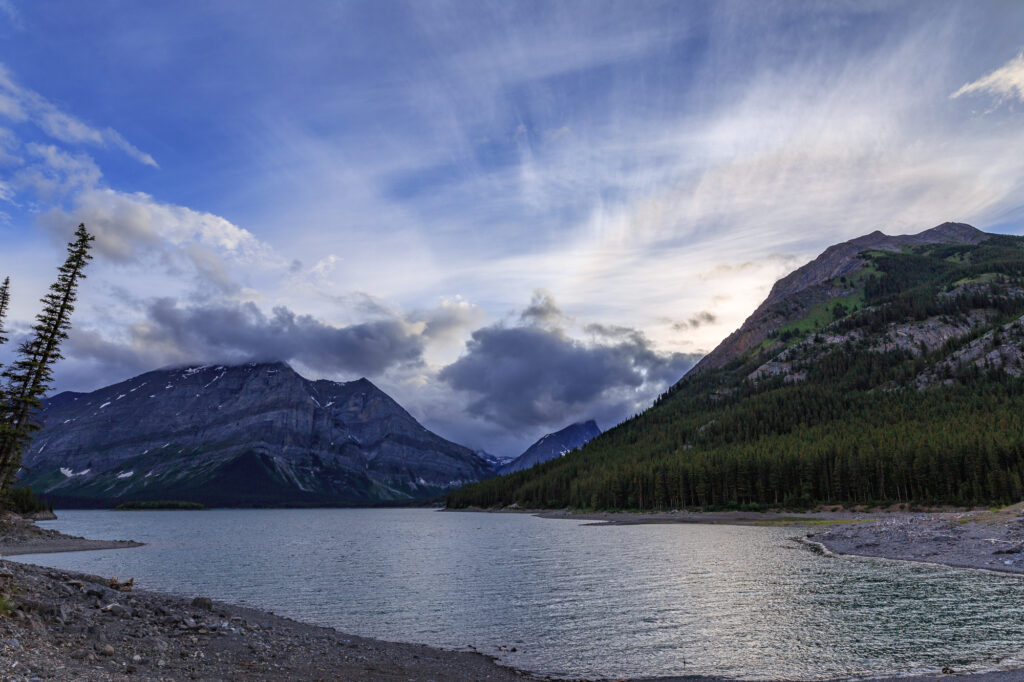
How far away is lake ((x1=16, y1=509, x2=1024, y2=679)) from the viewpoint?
92.3ft

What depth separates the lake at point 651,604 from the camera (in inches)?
1107

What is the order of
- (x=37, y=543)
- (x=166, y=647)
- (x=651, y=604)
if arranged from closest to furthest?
(x=166, y=647)
(x=651, y=604)
(x=37, y=543)

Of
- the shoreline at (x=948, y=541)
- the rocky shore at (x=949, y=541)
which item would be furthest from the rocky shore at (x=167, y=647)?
the rocky shore at (x=949, y=541)

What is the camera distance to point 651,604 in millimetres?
41688

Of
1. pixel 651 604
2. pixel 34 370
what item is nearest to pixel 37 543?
pixel 34 370

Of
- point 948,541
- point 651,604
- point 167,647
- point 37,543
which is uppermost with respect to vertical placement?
point 948,541

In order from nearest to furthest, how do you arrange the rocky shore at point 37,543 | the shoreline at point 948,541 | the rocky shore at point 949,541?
the shoreline at point 948,541 < the rocky shore at point 949,541 < the rocky shore at point 37,543

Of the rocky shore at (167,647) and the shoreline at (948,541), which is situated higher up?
the shoreline at (948,541)

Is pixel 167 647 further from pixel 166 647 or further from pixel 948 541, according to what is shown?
pixel 948 541

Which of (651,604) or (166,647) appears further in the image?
(651,604)

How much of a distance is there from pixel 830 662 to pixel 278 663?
2597cm

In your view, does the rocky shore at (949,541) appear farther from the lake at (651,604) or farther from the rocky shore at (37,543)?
the rocky shore at (37,543)

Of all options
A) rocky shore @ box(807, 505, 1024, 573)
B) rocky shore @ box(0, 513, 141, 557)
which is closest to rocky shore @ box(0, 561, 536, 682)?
rocky shore @ box(807, 505, 1024, 573)

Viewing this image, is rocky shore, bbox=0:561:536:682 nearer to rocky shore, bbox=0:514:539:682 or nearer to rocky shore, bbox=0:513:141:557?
rocky shore, bbox=0:514:539:682
